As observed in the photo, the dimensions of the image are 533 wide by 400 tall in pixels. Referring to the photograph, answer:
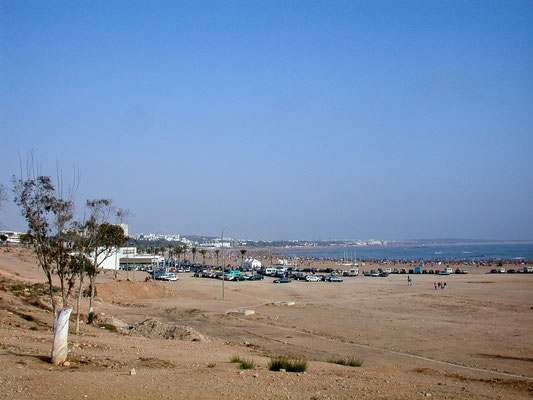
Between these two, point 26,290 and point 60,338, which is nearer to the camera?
point 60,338

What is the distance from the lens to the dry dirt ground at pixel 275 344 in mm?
10883

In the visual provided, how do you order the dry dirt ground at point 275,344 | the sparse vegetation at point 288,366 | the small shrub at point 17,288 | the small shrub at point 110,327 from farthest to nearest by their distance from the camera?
the small shrub at point 17,288, the small shrub at point 110,327, the sparse vegetation at point 288,366, the dry dirt ground at point 275,344

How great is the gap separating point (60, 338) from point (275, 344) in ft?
44.5

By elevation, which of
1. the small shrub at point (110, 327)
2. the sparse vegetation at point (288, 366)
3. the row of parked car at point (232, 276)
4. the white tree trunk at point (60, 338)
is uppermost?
the white tree trunk at point (60, 338)

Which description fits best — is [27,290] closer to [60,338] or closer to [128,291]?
[128,291]

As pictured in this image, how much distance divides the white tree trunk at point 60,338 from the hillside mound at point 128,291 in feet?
110

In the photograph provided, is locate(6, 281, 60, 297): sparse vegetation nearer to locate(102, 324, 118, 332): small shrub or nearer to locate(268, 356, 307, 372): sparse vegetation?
locate(102, 324, 118, 332): small shrub

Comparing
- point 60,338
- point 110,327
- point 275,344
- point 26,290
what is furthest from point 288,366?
point 26,290

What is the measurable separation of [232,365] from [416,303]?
114 ft

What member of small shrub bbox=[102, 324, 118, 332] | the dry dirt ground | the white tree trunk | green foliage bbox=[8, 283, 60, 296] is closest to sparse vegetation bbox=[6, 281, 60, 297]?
green foliage bbox=[8, 283, 60, 296]

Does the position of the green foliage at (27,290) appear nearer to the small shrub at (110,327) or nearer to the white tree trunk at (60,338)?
the small shrub at (110,327)

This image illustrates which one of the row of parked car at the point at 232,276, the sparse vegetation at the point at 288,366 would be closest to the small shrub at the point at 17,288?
the sparse vegetation at the point at 288,366

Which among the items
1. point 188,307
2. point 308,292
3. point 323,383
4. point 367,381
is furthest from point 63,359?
point 308,292

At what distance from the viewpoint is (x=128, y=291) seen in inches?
1893
